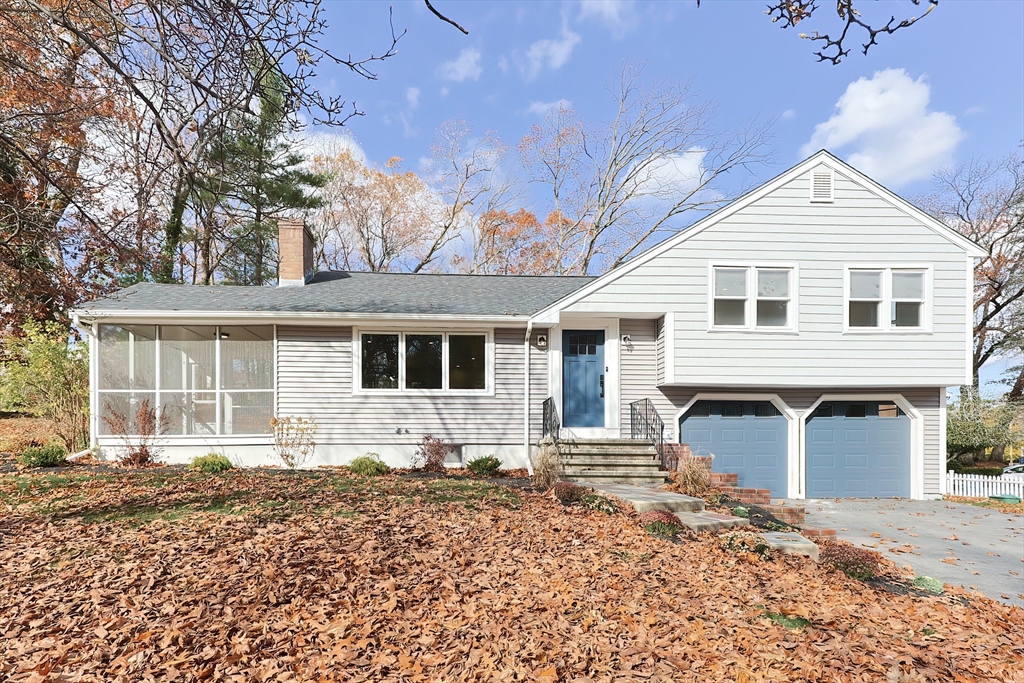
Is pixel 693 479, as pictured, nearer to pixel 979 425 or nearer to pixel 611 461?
pixel 611 461

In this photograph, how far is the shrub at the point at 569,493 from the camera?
7535mm

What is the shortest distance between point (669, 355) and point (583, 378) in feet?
6.07

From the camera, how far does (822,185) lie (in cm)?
1023

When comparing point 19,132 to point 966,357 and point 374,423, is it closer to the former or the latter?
point 374,423

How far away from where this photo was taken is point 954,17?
3.52m

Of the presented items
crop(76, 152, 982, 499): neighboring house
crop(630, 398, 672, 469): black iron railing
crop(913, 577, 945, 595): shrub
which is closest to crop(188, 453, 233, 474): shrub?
crop(76, 152, 982, 499): neighboring house

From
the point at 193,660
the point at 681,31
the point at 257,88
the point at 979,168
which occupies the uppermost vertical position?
the point at 979,168

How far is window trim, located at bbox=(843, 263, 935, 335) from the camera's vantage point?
33.2 feet

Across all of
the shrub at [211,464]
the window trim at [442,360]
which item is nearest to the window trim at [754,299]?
the window trim at [442,360]

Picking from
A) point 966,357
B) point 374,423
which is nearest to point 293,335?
point 374,423

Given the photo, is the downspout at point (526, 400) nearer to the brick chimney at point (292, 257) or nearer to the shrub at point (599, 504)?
the shrub at point (599, 504)

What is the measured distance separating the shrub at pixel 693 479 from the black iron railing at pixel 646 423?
4.79ft

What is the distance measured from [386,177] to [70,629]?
23.9 m

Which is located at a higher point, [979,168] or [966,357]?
[979,168]
